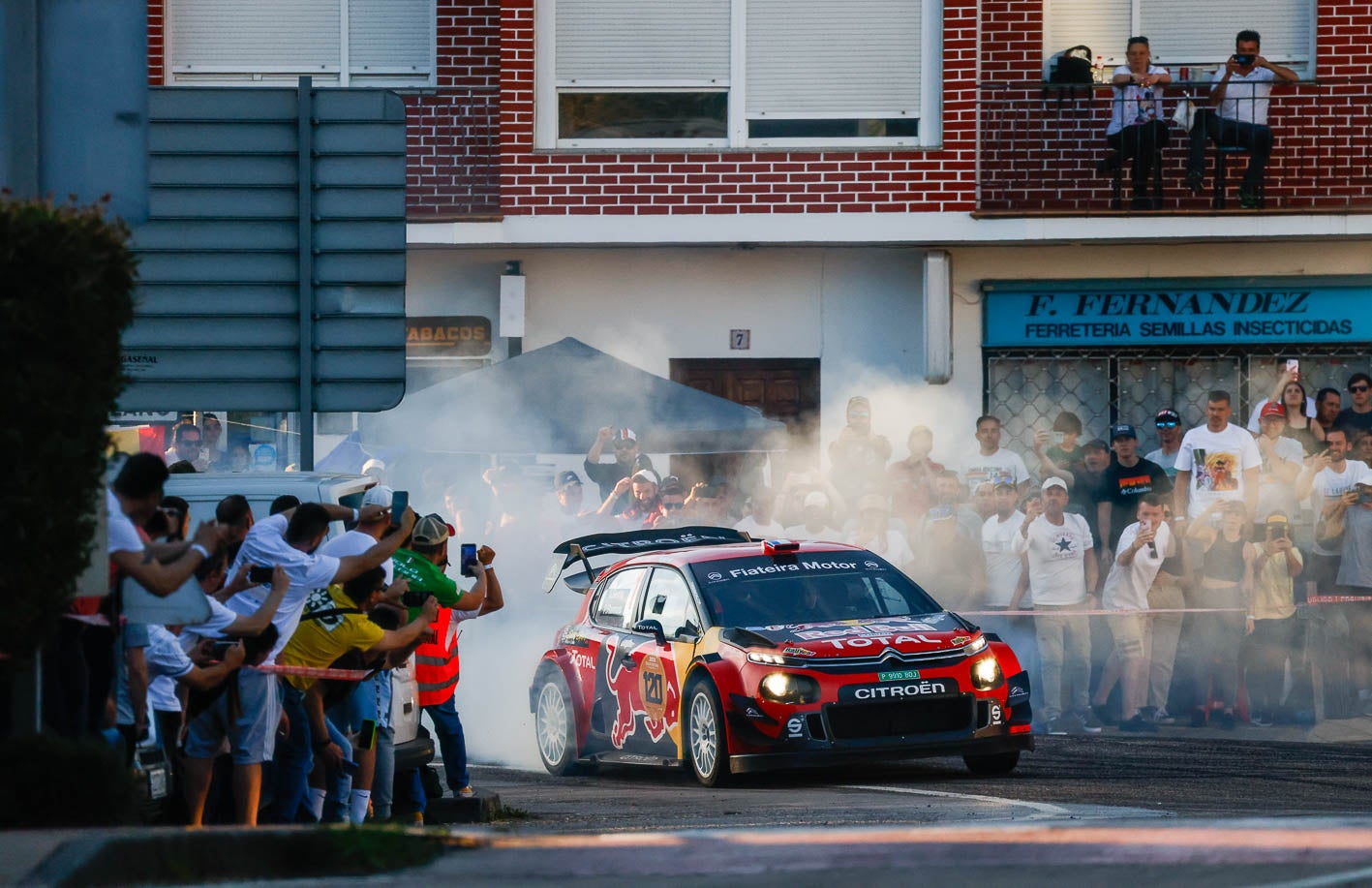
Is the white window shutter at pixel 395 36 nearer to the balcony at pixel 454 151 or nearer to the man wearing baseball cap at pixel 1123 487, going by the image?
the balcony at pixel 454 151

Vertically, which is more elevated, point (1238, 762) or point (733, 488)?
point (733, 488)

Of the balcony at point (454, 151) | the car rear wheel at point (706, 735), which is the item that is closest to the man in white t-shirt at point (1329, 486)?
the car rear wheel at point (706, 735)

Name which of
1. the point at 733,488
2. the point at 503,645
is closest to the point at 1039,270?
the point at 733,488

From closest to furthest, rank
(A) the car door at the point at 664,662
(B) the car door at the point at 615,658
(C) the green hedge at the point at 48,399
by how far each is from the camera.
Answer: (C) the green hedge at the point at 48,399, (A) the car door at the point at 664,662, (B) the car door at the point at 615,658

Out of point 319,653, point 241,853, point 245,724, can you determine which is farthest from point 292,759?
point 241,853

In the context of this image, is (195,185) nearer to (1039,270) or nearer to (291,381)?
(291,381)

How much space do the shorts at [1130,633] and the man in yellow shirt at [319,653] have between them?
7233mm

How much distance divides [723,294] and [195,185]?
11.4m

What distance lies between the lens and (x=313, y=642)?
9.47m

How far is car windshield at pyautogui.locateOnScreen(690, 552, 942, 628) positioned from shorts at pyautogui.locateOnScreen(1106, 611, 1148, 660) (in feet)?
8.94

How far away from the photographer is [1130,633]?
50.3 ft

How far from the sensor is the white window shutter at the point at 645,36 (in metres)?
20.7

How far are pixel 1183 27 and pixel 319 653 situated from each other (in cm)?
1429

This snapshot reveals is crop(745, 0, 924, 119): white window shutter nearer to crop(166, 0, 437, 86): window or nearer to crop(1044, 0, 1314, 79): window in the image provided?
crop(1044, 0, 1314, 79): window
